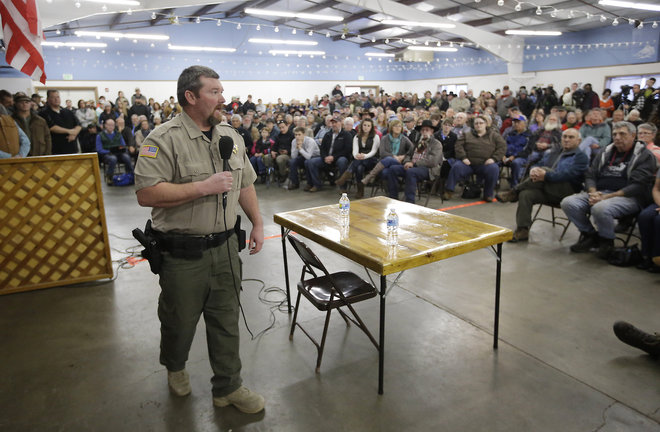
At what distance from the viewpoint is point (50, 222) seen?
3350 mm

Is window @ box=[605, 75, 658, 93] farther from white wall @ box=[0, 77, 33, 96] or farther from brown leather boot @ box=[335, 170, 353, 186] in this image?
white wall @ box=[0, 77, 33, 96]

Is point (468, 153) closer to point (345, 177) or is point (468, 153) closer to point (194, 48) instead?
point (345, 177)

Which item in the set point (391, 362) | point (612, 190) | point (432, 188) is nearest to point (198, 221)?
point (391, 362)

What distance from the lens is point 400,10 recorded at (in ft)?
42.3

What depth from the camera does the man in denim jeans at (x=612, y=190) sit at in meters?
3.80

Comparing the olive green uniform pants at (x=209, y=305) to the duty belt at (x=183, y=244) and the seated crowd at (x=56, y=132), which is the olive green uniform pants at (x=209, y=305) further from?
the seated crowd at (x=56, y=132)

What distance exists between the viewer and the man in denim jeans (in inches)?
150

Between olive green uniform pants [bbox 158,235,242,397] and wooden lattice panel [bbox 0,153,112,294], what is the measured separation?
6.34 feet

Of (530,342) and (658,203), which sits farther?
(658,203)

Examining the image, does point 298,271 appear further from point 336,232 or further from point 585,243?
point 585,243

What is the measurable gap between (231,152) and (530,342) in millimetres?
2084

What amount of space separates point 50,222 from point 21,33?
1410 mm

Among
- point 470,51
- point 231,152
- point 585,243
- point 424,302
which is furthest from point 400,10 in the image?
point 231,152

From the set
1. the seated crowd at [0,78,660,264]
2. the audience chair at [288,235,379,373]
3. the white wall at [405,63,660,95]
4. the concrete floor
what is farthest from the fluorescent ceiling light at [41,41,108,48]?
the audience chair at [288,235,379,373]
